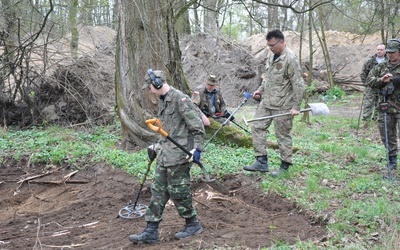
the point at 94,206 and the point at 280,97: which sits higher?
the point at 280,97

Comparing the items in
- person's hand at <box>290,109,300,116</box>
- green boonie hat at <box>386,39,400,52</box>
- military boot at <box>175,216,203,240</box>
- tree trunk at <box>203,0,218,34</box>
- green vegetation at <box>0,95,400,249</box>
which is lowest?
military boot at <box>175,216,203,240</box>

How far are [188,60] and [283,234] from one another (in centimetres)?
1958

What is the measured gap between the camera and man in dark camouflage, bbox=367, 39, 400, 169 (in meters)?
7.23

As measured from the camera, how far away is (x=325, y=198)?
630cm

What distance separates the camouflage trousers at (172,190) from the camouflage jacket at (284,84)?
240cm

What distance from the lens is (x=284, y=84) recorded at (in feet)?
23.2

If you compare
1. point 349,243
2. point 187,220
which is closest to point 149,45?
point 187,220

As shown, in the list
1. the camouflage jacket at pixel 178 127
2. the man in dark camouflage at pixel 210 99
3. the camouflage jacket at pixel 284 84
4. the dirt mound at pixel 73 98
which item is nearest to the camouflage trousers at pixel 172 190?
the camouflage jacket at pixel 178 127

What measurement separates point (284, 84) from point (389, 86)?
6.00ft

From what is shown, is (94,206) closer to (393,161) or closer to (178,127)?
(178,127)

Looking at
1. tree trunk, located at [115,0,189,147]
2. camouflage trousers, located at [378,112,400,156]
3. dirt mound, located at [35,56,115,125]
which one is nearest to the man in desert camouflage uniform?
camouflage trousers, located at [378,112,400,156]

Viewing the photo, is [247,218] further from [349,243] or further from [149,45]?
[149,45]

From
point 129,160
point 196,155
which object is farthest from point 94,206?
point 196,155

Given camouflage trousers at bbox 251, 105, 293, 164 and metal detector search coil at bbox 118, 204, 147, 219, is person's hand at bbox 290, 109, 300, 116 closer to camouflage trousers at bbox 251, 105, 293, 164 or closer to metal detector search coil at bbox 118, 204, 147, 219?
camouflage trousers at bbox 251, 105, 293, 164
